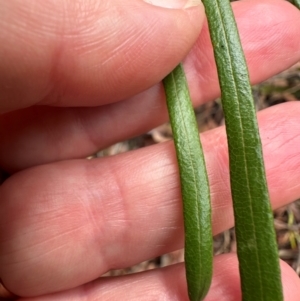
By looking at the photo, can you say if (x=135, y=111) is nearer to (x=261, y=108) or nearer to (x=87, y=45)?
(x=87, y=45)

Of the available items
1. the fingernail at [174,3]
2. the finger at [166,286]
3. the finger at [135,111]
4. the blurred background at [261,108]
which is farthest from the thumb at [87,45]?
the blurred background at [261,108]

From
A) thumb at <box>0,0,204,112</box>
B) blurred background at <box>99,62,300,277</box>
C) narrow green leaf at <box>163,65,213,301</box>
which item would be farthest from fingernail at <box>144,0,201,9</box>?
blurred background at <box>99,62,300,277</box>

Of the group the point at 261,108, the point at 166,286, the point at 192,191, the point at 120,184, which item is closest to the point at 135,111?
the point at 120,184

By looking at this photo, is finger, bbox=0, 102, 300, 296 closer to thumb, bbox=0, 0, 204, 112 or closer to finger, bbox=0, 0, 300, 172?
finger, bbox=0, 0, 300, 172

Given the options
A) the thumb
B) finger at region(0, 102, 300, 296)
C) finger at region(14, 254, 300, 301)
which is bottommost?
finger at region(14, 254, 300, 301)

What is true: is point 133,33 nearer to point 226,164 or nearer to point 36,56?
point 36,56

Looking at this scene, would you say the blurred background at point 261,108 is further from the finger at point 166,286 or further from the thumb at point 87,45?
the thumb at point 87,45
